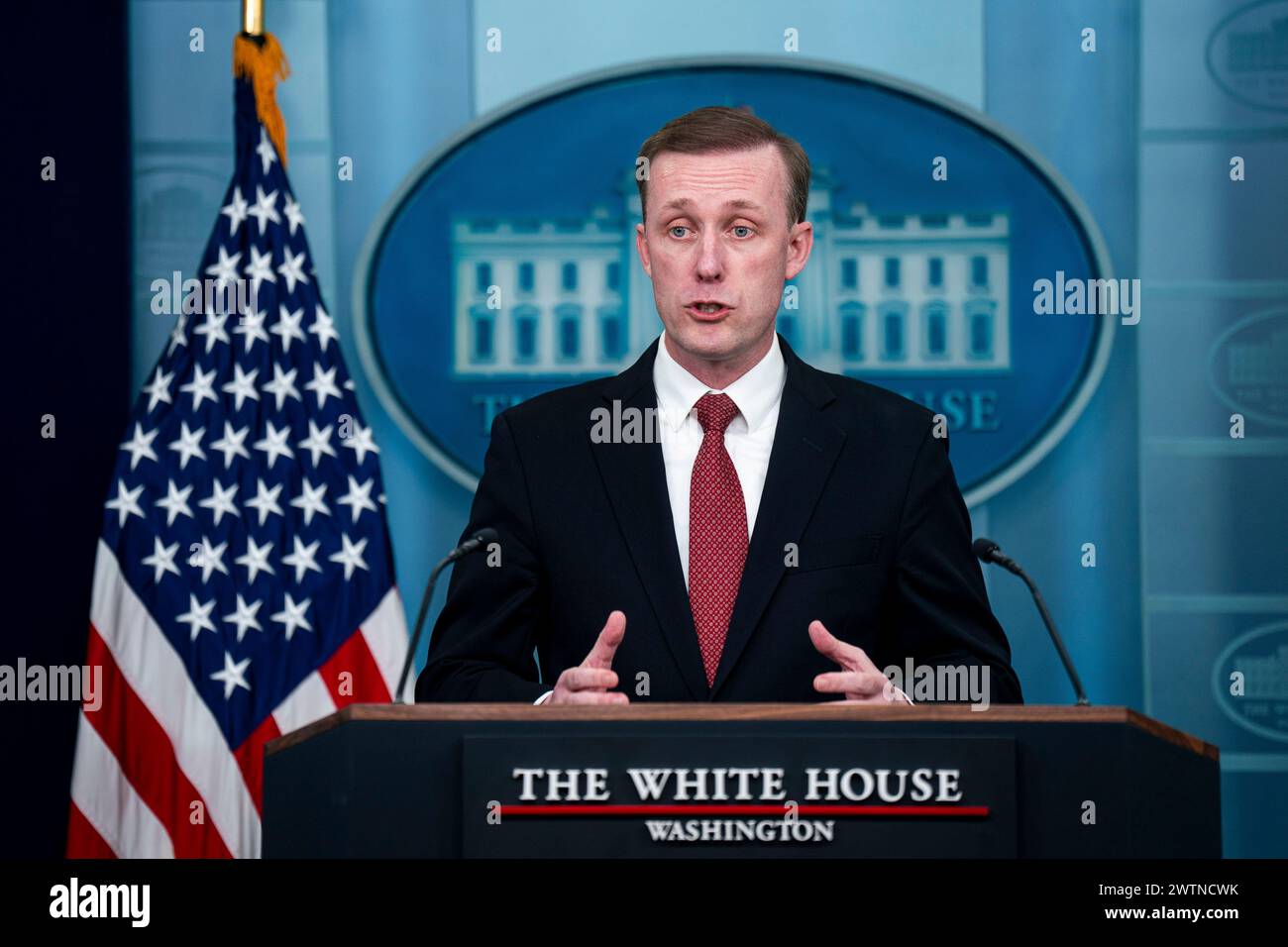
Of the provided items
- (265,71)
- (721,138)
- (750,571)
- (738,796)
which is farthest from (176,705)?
(738,796)

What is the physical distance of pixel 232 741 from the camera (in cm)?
438

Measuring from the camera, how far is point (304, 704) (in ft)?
14.5

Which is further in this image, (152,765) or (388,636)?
(388,636)

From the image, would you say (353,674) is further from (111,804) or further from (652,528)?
(652,528)

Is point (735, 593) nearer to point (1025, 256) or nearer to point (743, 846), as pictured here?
point (743, 846)

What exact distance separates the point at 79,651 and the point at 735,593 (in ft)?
8.75

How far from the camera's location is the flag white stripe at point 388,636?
4453mm

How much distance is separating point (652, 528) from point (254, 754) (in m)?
2.12

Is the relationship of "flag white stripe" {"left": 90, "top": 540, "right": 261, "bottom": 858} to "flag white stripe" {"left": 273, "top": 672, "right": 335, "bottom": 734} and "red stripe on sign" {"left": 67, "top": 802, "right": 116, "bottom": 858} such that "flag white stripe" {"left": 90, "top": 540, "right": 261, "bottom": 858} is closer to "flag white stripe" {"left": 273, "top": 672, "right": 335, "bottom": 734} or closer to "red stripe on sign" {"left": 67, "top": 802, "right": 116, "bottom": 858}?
"flag white stripe" {"left": 273, "top": 672, "right": 335, "bottom": 734}

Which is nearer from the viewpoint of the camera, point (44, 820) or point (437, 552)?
point (44, 820)

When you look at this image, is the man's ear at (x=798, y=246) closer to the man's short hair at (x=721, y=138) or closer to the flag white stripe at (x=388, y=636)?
the man's short hair at (x=721, y=138)

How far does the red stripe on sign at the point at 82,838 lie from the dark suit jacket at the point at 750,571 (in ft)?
6.53

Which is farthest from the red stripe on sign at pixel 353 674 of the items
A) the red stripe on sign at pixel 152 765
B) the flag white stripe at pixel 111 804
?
the flag white stripe at pixel 111 804
